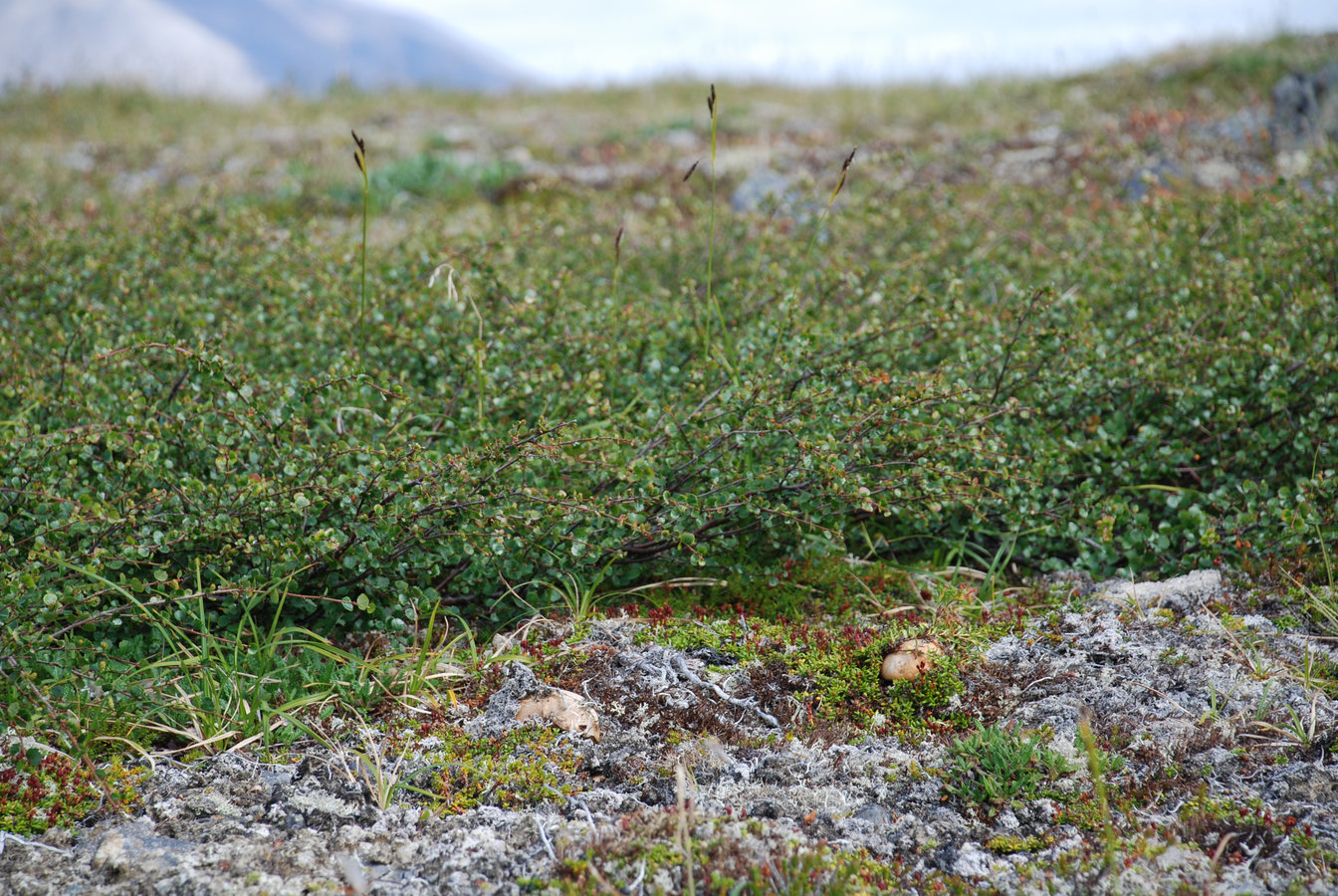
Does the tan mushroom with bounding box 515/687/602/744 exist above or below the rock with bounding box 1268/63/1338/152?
below

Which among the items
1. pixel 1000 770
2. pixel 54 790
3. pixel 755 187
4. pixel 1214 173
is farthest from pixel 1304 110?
pixel 54 790

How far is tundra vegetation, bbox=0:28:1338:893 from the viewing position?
2715 mm

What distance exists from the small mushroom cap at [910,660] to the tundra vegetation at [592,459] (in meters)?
0.05

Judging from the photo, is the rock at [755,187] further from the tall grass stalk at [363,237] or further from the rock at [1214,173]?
the tall grass stalk at [363,237]

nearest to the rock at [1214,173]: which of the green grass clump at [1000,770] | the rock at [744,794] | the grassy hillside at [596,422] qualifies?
the grassy hillside at [596,422]

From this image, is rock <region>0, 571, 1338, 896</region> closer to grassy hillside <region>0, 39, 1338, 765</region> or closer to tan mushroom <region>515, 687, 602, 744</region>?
tan mushroom <region>515, 687, 602, 744</region>

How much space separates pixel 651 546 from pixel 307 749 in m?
1.33

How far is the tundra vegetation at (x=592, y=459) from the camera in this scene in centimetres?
271

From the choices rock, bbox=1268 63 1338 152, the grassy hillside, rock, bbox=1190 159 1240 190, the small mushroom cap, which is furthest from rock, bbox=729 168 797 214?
the small mushroom cap

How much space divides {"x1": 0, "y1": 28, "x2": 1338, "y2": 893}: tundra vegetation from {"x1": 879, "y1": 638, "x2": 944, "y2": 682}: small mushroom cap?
49mm

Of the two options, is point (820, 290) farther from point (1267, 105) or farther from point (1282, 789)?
point (1267, 105)

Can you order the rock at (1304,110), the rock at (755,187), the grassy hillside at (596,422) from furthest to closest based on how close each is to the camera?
1. the rock at (1304,110)
2. the rock at (755,187)
3. the grassy hillside at (596,422)

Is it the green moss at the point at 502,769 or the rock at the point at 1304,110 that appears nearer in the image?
the green moss at the point at 502,769

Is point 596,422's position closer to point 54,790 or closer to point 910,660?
point 910,660
